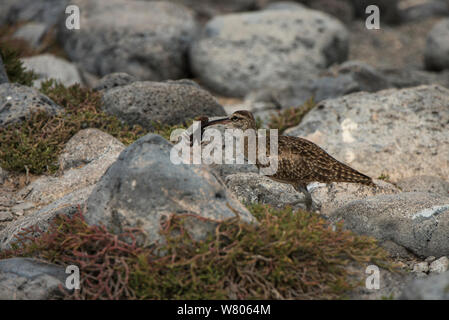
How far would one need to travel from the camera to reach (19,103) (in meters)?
10.5

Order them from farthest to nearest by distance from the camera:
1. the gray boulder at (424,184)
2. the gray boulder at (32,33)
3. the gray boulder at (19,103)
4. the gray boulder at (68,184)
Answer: the gray boulder at (32,33) < the gray boulder at (19,103) < the gray boulder at (424,184) < the gray boulder at (68,184)

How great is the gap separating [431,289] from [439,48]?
629 inches

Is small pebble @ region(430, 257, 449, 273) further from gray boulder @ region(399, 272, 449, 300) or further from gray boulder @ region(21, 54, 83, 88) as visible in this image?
gray boulder @ region(21, 54, 83, 88)

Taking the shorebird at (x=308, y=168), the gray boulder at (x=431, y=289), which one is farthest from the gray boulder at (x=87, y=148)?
the gray boulder at (x=431, y=289)

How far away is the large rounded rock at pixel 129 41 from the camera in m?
17.6

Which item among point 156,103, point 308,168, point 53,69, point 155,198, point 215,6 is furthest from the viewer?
point 215,6

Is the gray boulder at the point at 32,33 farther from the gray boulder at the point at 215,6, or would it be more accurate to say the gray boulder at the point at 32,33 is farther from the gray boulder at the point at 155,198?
the gray boulder at the point at 155,198

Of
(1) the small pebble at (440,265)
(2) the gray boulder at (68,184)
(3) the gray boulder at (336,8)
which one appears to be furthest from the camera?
(3) the gray boulder at (336,8)

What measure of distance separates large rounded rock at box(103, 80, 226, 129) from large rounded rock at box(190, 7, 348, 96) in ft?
21.9

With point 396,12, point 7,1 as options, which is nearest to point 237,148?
point 7,1

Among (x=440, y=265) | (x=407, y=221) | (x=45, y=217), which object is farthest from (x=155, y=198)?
(x=440, y=265)

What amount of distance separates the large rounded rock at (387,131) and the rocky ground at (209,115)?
0.03 metres

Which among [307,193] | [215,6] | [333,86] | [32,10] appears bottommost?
[307,193]

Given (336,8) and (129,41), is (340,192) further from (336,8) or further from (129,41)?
(336,8)
